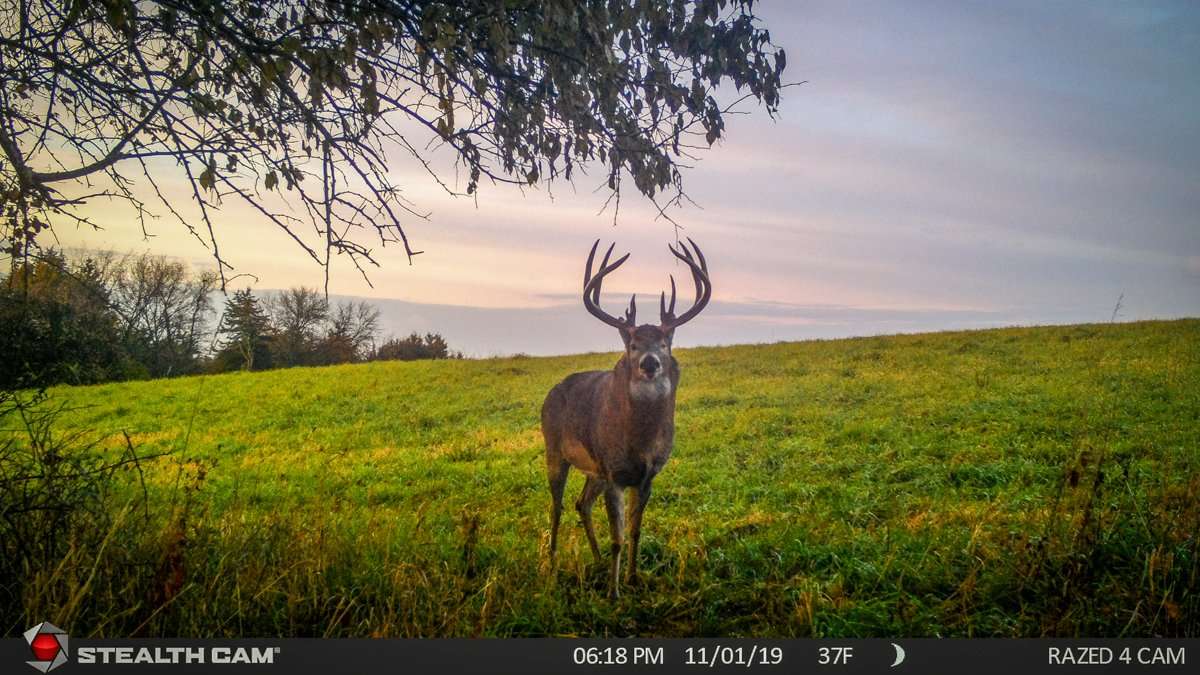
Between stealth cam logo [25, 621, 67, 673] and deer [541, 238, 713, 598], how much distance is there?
2.13m

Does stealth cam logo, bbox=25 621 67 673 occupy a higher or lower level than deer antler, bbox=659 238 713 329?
lower

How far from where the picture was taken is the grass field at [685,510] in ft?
10.3

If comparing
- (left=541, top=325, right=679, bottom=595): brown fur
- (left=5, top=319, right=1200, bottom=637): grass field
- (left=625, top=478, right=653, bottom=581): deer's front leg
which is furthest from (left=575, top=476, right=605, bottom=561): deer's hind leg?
(left=625, top=478, right=653, bottom=581): deer's front leg

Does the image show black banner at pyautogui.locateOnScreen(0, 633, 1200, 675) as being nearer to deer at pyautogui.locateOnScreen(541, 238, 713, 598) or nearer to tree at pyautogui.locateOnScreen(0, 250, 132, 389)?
deer at pyautogui.locateOnScreen(541, 238, 713, 598)

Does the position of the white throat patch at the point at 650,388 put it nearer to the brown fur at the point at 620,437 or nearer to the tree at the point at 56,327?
the brown fur at the point at 620,437

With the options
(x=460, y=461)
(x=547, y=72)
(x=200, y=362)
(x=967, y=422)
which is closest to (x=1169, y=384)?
(x=967, y=422)

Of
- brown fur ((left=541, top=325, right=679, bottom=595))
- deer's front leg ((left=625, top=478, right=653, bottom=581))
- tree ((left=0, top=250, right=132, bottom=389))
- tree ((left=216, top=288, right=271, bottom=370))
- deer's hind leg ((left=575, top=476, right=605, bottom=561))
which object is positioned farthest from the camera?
deer's hind leg ((left=575, top=476, right=605, bottom=561))

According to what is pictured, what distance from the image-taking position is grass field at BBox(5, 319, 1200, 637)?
124 inches

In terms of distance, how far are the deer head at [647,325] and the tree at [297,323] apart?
1.34m

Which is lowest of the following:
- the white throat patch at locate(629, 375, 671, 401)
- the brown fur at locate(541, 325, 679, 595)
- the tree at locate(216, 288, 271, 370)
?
the brown fur at locate(541, 325, 679, 595)

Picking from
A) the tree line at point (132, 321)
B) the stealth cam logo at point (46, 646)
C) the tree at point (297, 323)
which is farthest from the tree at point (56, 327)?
the stealth cam logo at point (46, 646)

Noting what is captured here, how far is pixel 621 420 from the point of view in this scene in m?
4.00

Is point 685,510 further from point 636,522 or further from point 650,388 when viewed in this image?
point 650,388

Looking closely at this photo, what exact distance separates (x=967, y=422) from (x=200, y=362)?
7085 mm
